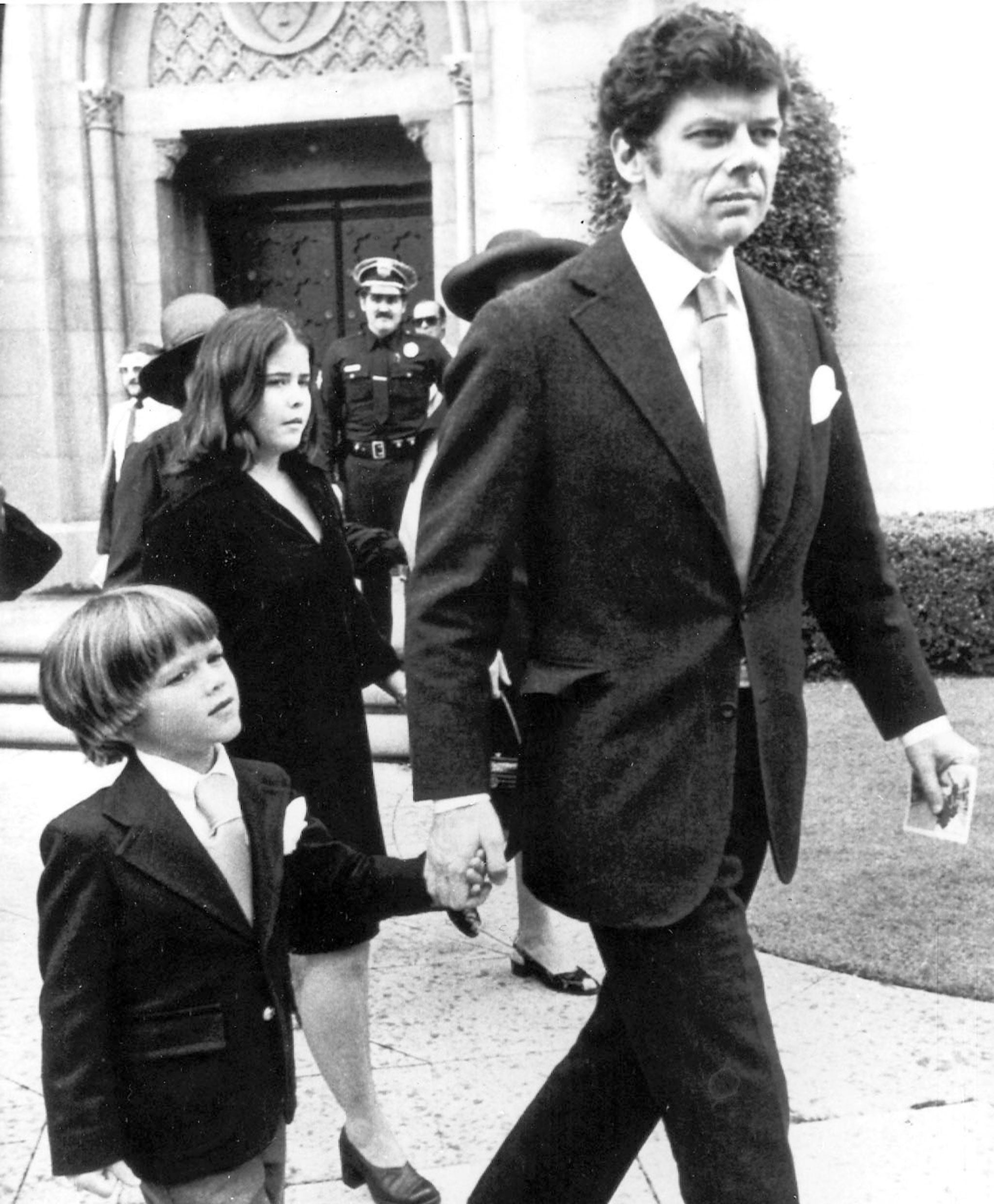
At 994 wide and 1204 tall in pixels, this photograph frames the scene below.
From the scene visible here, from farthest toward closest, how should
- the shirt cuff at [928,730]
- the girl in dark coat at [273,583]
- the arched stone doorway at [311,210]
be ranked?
the arched stone doorway at [311,210], the girl in dark coat at [273,583], the shirt cuff at [928,730]

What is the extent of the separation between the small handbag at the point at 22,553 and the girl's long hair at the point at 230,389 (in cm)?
60

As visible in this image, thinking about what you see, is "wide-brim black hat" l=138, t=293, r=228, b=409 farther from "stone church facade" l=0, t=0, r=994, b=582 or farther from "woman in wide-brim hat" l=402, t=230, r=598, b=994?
"stone church facade" l=0, t=0, r=994, b=582

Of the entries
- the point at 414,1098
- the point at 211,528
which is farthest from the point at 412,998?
the point at 211,528

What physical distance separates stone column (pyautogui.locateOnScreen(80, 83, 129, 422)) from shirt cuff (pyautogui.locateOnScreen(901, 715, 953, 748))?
882cm

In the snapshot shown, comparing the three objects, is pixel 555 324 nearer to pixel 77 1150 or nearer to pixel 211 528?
pixel 211 528

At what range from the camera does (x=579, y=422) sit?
2225 millimetres

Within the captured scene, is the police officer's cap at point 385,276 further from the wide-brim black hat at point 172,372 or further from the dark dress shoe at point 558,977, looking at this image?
the dark dress shoe at point 558,977

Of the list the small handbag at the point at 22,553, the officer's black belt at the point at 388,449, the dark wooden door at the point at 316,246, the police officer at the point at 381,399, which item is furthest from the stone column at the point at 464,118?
the small handbag at the point at 22,553

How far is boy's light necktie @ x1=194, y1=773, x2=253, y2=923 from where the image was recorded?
2.32 meters

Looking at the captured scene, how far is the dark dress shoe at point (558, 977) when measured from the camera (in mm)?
4113

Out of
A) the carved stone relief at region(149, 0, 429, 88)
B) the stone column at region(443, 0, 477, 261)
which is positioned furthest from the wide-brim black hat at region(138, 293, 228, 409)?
the carved stone relief at region(149, 0, 429, 88)

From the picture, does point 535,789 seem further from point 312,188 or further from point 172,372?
point 312,188

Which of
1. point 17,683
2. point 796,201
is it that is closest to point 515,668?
point 17,683

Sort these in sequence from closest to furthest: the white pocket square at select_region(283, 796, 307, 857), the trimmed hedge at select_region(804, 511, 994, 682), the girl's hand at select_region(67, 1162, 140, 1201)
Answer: the girl's hand at select_region(67, 1162, 140, 1201) < the white pocket square at select_region(283, 796, 307, 857) < the trimmed hedge at select_region(804, 511, 994, 682)
